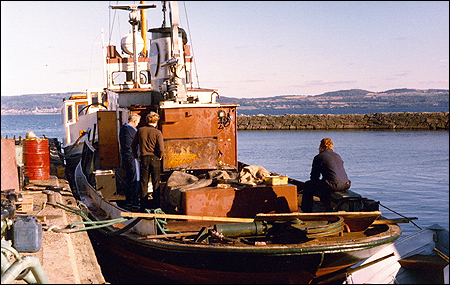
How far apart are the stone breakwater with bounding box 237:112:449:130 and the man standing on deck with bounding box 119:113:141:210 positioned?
1908 inches

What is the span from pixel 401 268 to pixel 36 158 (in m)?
7.94

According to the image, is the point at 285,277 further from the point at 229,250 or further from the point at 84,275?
the point at 84,275

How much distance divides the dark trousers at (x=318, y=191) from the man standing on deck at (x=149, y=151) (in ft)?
8.34

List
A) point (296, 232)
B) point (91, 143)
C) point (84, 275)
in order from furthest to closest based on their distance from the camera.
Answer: point (91, 143) < point (296, 232) < point (84, 275)

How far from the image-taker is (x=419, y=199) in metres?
15.9

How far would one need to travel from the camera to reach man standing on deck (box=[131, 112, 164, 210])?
27.5ft

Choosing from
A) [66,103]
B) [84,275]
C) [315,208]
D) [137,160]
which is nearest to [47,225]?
[84,275]

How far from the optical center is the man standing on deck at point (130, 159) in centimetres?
902

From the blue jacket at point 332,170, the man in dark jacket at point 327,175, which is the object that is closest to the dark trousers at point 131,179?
the man in dark jacket at point 327,175

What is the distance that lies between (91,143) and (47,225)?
5501 millimetres

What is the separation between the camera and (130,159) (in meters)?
9.15

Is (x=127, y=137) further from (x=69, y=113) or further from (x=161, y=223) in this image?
(x=69, y=113)

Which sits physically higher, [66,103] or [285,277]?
[66,103]

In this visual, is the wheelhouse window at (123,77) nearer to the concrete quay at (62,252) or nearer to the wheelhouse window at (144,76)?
the wheelhouse window at (144,76)
